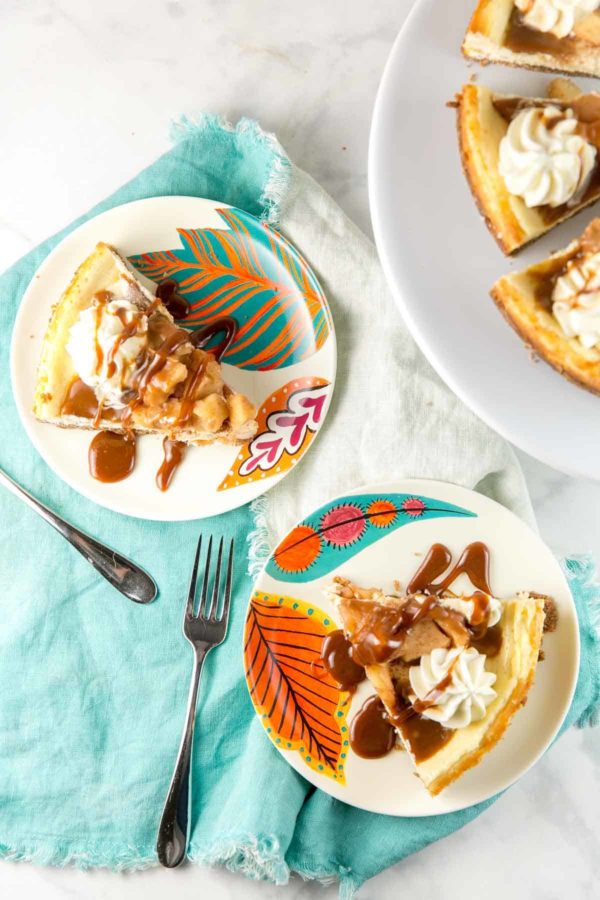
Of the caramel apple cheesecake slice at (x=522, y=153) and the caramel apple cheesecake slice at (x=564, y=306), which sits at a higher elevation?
the caramel apple cheesecake slice at (x=522, y=153)

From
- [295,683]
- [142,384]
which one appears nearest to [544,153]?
[142,384]

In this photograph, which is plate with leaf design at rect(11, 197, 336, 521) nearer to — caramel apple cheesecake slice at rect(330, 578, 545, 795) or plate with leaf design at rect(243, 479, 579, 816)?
plate with leaf design at rect(243, 479, 579, 816)

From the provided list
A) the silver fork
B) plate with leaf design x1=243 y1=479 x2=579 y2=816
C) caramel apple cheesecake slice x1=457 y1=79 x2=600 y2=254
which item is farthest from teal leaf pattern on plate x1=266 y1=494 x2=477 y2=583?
caramel apple cheesecake slice x1=457 y1=79 x2=600 y2=254

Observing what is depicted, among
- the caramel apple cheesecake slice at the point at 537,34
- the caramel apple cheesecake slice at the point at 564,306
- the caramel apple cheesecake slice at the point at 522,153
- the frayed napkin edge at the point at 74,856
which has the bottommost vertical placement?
the frayed napkin edge at the point at 74,856

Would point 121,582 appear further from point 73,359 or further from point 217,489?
point 73,359

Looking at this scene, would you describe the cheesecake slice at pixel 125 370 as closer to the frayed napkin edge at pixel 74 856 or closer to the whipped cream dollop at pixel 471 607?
the whipped cream dollop at pixel 471 607

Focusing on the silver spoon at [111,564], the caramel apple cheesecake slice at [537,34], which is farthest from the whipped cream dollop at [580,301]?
the silver spoon at [111,564]

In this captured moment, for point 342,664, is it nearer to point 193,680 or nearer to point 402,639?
point 402,639
